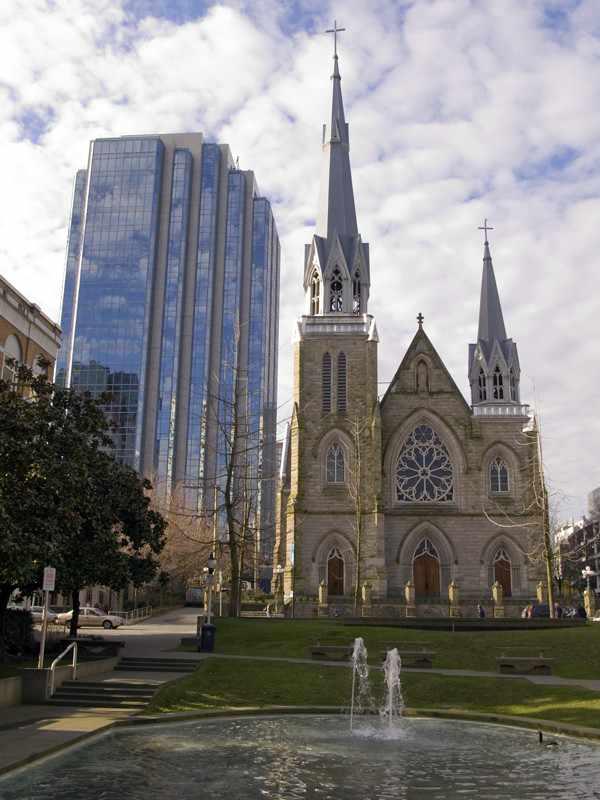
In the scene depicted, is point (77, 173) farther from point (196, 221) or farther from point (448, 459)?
point (448, 459)

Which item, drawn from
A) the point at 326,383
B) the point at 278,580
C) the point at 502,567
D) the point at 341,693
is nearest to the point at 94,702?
the point at 341,693

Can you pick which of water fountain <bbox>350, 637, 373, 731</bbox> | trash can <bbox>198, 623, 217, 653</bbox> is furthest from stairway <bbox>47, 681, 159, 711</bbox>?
trash can <bbox>198, 623, 217, 653</bbox>

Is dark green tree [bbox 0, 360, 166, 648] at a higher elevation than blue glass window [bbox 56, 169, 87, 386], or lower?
lower

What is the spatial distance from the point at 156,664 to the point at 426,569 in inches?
1204

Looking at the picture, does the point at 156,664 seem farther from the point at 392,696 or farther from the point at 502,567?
the point at 502,567

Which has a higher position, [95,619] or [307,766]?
[95,619]

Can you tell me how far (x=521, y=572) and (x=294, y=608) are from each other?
602 inches

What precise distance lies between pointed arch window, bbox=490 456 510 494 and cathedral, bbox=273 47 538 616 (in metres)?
0.07

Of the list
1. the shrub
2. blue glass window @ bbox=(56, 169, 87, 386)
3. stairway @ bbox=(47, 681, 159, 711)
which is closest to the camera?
stairway @ bbox=(47, 681, 159, 711)

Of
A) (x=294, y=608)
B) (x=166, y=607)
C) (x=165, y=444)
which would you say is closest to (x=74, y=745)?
(x=294, y=608)

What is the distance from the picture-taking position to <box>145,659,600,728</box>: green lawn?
17875 mm

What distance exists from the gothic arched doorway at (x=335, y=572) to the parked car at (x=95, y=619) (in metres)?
13.3

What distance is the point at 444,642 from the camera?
1097 inches

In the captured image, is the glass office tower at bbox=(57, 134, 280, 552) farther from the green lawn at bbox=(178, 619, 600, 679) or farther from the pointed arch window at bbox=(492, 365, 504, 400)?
the green lawn at bbox=(178, 619, 600, 679)
